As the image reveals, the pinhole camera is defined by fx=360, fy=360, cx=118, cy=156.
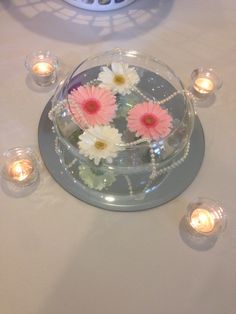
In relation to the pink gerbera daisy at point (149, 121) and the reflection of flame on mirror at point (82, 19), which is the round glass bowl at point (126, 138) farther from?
the reflection of flame on mirror at point (82, 19)

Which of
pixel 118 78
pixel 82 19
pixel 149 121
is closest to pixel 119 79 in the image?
pixel 118 78

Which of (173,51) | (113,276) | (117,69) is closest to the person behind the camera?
(113,276)

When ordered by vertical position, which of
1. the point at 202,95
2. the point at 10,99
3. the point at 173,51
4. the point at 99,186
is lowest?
the point at 99,186

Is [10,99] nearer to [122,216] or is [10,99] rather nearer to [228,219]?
[122,216]

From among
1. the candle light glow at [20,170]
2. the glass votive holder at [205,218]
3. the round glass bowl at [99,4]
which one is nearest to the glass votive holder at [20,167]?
the candle light glow at [20,170]

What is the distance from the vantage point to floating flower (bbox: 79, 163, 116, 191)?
0.61 metres

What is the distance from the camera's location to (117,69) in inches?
26.6

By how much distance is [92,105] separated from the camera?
626 millimetres

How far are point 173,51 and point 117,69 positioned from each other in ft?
0.59

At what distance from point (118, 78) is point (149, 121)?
113 mm

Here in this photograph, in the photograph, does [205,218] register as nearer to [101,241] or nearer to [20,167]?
[101,241]

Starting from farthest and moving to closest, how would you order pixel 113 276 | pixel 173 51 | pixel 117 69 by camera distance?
pixel 173 51, pixel 117 69, pixel 113 276

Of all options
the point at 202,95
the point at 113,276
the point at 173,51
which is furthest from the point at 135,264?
the point at 173,51

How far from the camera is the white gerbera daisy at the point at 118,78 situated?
66 centimetres
